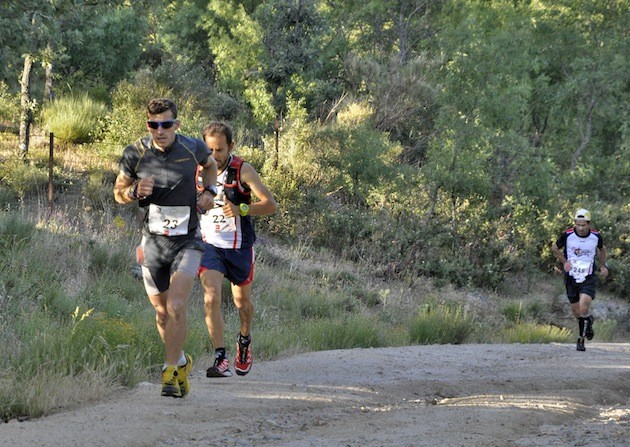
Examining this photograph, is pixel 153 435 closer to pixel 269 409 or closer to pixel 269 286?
pixel 269 409

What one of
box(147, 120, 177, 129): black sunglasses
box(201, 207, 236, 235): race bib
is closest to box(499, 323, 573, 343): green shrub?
box(201, 207, 236, 235): race bib

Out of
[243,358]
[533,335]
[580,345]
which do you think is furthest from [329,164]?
[243,358]

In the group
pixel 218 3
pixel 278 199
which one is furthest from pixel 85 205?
pixel 218 3

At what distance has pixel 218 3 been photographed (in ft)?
129

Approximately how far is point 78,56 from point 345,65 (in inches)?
413

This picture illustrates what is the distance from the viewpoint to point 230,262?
28.7 feet

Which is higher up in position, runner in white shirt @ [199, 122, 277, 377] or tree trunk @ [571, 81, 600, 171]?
tree trunk @ [571, 81, 600, 171]

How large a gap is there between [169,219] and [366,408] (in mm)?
2343

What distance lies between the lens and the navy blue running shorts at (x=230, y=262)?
8688mm

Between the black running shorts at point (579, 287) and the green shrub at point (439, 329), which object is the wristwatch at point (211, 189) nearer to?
the green shrub at point (439, 329)

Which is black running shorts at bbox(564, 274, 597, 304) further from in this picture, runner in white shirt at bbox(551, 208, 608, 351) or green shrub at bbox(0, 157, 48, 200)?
green shrub at bbox(0, 157, 48, 200)

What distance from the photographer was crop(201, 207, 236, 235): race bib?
Answer: 866 cm

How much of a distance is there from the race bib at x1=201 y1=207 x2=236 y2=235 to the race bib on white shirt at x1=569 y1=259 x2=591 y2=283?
7741 mm

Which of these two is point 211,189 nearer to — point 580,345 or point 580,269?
point 580,345
